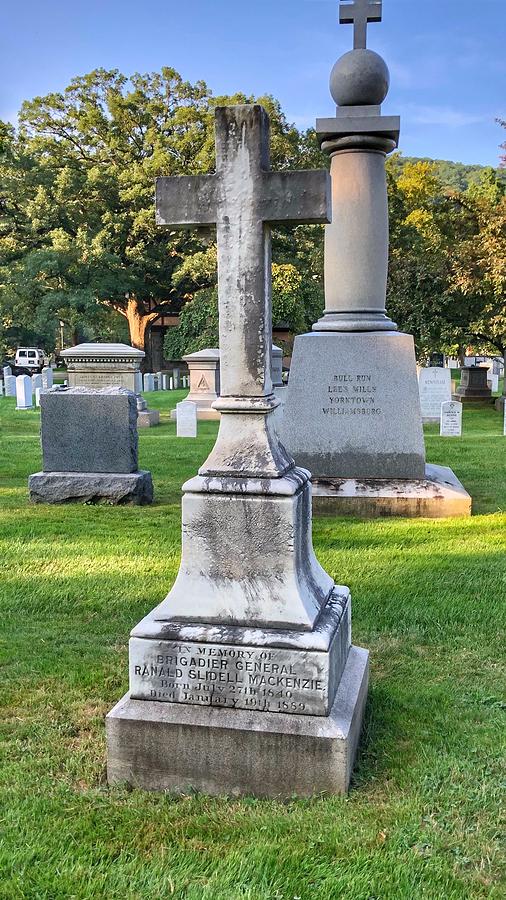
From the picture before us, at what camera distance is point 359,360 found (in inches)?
287

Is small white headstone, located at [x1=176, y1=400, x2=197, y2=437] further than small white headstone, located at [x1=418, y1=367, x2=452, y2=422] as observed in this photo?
No

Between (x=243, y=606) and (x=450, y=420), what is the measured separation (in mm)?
11374

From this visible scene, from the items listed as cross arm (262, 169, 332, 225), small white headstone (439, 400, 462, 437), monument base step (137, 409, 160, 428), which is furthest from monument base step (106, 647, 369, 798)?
monument base step (137, 409, 160, 428)

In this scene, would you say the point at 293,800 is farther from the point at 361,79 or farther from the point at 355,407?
the point at 361,79

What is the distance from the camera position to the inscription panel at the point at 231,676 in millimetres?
2865

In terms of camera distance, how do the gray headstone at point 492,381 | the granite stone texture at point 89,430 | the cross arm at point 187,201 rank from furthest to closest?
the gray headstone at point 492,381
the granite stone texture at point 89,430
the cross arm at point 187,201

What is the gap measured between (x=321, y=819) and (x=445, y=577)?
2892mm

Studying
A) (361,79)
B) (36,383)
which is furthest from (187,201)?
(36,383)

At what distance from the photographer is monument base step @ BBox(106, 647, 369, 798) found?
2.79 meters

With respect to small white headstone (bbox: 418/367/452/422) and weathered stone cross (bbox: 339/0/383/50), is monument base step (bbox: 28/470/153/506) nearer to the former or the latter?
weathered stone cross (bbox: 339/0/383/50)

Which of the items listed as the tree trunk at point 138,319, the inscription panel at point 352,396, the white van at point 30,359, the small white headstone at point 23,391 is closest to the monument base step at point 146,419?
the small white headstone at point 23,391

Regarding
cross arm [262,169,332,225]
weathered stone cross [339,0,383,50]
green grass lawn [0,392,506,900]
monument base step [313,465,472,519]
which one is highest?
weathered stone cross [339,0,383,50]

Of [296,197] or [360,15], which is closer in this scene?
[296,197]

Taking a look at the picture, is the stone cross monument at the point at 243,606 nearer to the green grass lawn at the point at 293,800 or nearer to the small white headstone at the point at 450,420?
the green grass lawn at the point at 293,800
